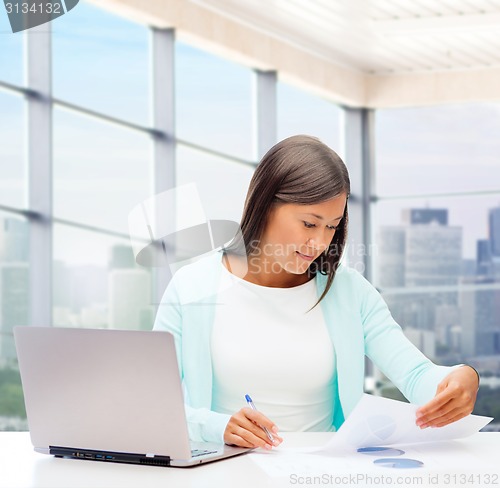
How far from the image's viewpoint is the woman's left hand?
1855 mm

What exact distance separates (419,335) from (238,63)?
10.2 feet

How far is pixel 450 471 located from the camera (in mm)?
1679

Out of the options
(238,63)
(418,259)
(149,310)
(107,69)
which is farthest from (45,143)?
(418,259)

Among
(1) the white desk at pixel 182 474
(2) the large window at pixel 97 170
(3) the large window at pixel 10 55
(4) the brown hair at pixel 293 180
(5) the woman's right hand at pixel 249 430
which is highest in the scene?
(3) the large window at pixel 10 55

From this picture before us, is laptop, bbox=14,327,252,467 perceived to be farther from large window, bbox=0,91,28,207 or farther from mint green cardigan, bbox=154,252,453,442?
large window, bbox=0,91,28,207

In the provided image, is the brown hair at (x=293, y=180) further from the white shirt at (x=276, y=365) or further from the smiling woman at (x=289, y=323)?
the white shirt at (x=276, y=365)

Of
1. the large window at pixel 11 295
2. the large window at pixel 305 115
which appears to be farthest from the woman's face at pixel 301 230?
the large window at pixel 305 115

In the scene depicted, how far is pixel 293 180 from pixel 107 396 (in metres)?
0.75

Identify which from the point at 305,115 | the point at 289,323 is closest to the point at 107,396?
the point at 289,323

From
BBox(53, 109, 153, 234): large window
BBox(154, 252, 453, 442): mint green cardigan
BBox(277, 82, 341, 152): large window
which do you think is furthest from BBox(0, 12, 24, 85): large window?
BBox(154, 252, 453, 442): mint green cardigan

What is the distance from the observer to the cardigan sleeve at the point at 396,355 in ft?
6.86

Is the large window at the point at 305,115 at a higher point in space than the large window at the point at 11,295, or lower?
higher

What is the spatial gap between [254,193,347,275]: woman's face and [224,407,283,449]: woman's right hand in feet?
1.52

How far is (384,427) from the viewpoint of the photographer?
5.99 feet
